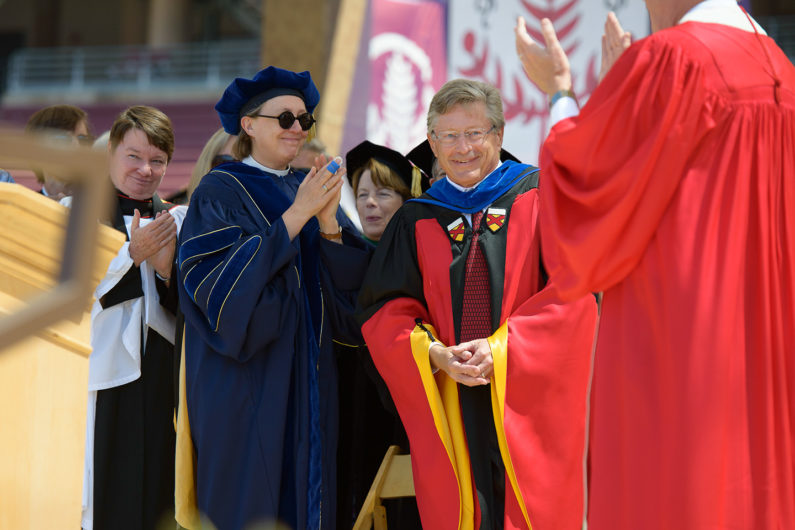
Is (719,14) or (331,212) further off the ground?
(719,14)

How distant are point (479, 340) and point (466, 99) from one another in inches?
35.6

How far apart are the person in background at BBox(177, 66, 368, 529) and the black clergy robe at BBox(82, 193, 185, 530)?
1.36ft

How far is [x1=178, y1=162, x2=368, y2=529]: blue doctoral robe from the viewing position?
3379mm

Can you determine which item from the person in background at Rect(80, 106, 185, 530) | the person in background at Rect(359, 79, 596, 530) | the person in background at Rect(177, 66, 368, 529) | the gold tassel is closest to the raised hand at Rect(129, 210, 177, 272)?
the person in background at Rect(80, 106, 185, 530)

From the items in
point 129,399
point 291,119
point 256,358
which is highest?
point 291,119

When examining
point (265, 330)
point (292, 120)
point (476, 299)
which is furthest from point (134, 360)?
point (476, 299)

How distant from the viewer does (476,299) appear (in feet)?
10.6

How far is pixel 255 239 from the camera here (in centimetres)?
344

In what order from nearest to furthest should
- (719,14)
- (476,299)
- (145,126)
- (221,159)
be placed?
(719,14) < (476,299) < (145,126) < (221,159)

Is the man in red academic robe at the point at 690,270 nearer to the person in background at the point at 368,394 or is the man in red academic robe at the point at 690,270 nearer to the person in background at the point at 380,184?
the person in background at the point at 368,394

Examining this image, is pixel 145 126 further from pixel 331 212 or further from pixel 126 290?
pixel 331 212

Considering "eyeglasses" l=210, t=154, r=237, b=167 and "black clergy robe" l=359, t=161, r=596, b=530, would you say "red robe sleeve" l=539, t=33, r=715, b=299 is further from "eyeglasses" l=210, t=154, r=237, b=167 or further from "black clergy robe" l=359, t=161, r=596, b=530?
"eyeglasses" l=210, t=154, r=237, b=167

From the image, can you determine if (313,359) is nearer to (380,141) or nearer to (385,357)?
(385,357)

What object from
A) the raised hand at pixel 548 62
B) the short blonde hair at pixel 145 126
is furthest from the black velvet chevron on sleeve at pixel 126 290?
the raised hand at pixel 548 62
